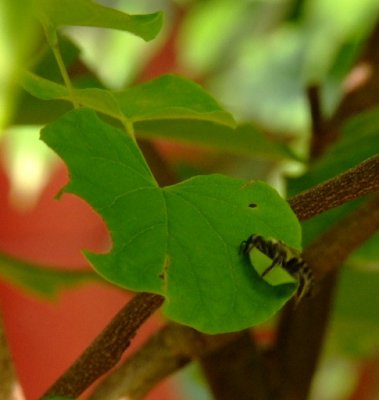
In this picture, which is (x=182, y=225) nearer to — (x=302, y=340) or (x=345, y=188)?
(x=345, y=188)

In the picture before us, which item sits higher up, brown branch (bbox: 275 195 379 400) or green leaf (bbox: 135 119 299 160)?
green leaf (bbox: 135 119 299 160)

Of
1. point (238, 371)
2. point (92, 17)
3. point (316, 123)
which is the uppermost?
point (92, 17)

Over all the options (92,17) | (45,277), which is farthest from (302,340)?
(92,17)

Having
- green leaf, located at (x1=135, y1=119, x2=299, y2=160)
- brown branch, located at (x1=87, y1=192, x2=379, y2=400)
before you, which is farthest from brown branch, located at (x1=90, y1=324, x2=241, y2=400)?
green leaf, located at (x1=135, y1=119, x2=299, y2=160)

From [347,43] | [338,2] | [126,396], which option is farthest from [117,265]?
[338,2]

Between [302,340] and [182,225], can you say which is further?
[302,340]

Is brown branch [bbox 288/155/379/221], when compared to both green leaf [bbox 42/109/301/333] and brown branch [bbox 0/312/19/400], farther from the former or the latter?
brown branch [bbox 0/312/19/400]

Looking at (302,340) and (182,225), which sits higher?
(182,225)

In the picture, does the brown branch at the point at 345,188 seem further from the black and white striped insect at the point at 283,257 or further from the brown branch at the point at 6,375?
the brown branch at the point at 6,375
